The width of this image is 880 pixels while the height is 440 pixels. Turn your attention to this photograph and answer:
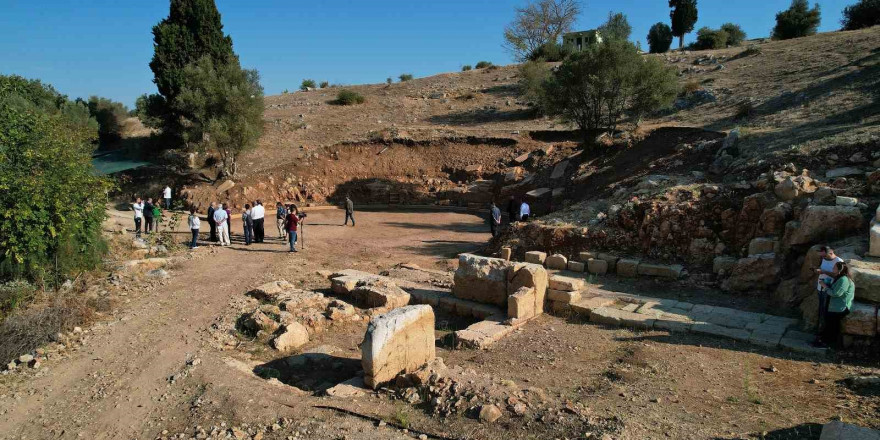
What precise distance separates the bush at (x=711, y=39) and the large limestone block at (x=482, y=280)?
1577 inches

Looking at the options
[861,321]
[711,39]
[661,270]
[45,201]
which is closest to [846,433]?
[861,321]

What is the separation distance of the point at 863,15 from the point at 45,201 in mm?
49255

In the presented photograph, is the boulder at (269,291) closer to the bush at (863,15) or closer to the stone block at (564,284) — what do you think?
the stone block at (564,284)

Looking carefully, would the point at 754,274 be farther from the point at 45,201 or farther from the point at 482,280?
the point at 45,201

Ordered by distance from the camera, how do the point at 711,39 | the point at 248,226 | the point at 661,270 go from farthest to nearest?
the point at 711,39 < the point at 248,226 < the point at 661,270

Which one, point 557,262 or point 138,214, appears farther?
point 138,214

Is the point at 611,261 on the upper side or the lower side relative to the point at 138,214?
lower

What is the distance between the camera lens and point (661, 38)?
156ft

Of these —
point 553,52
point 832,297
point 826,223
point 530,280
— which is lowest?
point 530,280

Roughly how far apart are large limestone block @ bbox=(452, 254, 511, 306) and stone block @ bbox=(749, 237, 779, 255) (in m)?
4.94

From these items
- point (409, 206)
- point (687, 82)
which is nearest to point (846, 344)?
point (409, 206)

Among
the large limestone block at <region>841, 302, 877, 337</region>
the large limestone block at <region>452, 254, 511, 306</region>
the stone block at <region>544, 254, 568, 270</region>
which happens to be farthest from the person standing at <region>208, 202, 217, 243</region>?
the large limestone block at <region>841, 302, 877, 337</region>

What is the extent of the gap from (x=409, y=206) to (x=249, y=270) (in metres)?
11.3

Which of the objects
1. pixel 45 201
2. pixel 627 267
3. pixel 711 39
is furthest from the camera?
pixel 711 39
